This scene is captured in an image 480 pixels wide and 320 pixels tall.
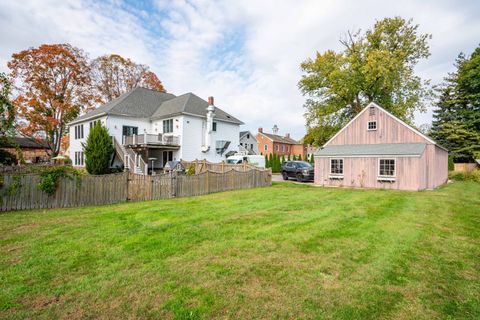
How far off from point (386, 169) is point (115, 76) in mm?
36165

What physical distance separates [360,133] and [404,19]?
710 inches

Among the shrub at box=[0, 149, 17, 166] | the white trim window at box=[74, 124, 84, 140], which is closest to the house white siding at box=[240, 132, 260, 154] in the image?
the white trim window at box=[74, 124, 84, 140]

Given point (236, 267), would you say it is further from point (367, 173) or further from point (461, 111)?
point (461, 111)

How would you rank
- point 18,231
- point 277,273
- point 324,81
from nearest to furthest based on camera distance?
point 277,273
point 18,231
point 324,81

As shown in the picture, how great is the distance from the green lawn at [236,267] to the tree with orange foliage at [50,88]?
29.0 meters

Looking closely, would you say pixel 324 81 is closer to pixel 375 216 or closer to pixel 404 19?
pixel 404 19

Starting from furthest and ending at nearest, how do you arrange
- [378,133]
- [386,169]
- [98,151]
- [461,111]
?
[461,111]
[98,151]
[378,133]
[386,169]

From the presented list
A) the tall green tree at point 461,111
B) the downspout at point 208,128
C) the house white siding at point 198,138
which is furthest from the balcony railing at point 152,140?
the tall green tree at point 461,111

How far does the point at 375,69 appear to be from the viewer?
2605 cm

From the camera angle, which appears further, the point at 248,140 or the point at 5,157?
the point at 248,140

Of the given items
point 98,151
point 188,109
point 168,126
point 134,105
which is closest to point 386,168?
point 188,109

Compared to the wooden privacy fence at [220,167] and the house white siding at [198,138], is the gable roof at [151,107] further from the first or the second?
the wooden privacy fence at [220,167]

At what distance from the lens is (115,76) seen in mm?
36562

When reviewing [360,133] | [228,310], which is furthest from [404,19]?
[228,310]
